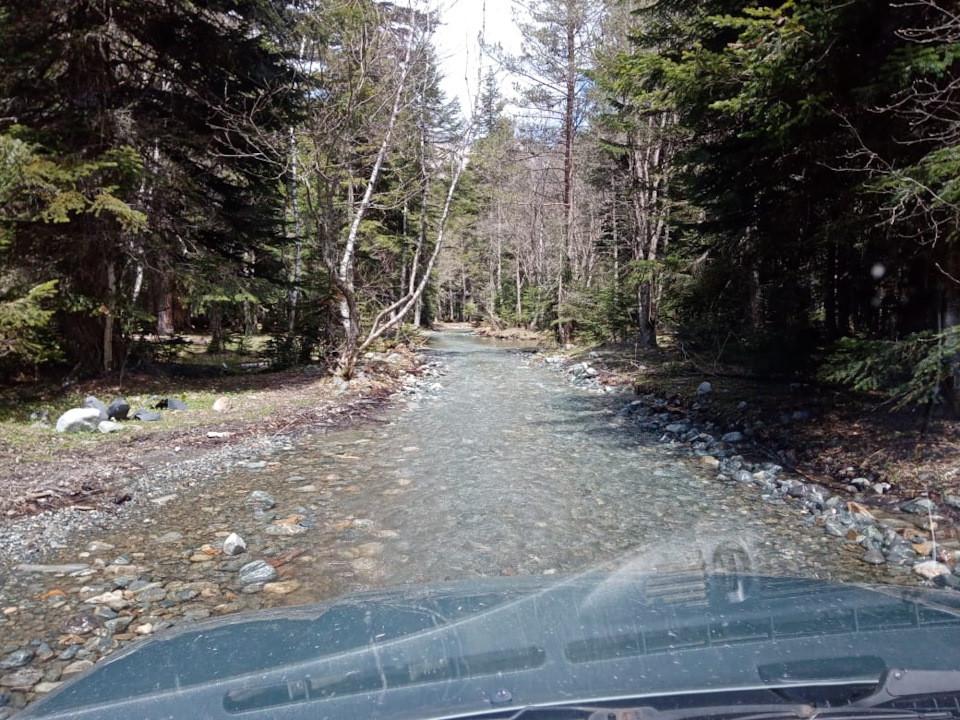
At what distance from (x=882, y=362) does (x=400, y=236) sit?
24794 mm

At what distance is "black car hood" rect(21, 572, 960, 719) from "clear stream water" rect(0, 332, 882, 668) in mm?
1046

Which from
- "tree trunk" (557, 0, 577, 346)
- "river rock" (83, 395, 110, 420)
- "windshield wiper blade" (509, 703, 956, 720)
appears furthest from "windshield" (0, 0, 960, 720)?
"tree trunk" (557, 0, 577, 346)

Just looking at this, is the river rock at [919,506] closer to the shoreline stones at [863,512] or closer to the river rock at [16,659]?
the shoreline stones at [863,512]

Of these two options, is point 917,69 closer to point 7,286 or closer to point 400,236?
point 7,286

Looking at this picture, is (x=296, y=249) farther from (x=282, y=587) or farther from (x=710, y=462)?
(x=282, y=587)

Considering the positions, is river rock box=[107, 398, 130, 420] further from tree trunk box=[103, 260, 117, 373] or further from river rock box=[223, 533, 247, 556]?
river rock box=[223, 533, 247, 556]

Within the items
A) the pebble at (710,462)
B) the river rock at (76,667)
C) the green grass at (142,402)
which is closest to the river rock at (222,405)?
the green grass at (142,402)

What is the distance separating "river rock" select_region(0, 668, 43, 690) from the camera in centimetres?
323

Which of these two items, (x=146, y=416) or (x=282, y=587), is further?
(x=146, y=416)

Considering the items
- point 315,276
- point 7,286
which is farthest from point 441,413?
point 7,286

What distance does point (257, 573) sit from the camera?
4.73m

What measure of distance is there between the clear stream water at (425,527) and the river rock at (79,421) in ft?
7.90

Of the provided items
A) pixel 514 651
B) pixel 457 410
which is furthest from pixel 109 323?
pixel 514 651

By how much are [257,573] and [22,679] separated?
161 cm
